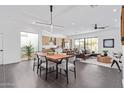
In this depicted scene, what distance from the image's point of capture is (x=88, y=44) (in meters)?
10.2

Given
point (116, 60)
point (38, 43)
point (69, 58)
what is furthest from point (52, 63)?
point (38, 43)

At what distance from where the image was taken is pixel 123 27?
166cm

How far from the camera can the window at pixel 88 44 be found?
9434 mm

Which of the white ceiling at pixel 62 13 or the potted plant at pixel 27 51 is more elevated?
the white ceiling at pixel 62 13

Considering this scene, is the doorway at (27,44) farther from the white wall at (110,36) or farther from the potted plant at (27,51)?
the white wall at (110,36)

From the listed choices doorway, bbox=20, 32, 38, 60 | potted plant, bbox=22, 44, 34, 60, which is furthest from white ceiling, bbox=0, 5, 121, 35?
potted plant, bbox=22, 44, 34, 60

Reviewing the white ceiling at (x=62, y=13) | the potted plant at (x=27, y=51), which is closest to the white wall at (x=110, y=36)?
the white ceiling at (x=62, y=13)

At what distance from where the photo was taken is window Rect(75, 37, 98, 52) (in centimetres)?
943

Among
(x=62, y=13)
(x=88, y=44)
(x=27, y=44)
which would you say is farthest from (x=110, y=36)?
(x=27, y=44)

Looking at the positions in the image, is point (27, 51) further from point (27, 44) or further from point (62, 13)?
point (62, 13)

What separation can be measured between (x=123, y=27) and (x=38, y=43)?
6708 mm

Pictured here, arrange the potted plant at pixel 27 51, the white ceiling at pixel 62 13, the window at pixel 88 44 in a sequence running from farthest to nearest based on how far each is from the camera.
→ 1. the window at pixel 88 44
2. the potted plant at pixel 27 51
3. the white ceiling at pixel 62 13

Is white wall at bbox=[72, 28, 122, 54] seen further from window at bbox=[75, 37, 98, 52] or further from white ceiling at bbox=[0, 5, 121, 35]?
white ceiling at bbox=[0, 5, 121, 35]

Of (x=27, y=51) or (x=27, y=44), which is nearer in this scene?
(x=27, y=51)
